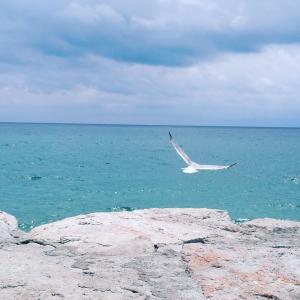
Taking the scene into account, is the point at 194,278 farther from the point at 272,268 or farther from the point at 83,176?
the point at 83,176

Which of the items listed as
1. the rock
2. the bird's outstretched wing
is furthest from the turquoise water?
the bird's outstretched wing

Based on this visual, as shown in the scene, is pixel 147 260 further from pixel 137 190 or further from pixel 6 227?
pixel 137 190

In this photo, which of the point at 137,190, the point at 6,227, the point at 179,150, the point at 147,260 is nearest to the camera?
the point at 147,260

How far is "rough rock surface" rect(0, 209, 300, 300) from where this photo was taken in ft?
18.7

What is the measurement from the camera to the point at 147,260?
695 cm

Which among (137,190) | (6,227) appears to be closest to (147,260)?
(6,227)

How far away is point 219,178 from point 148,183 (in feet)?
27.6

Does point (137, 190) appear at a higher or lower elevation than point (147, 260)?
lower

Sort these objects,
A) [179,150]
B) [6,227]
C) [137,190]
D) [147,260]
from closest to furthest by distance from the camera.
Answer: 1. [147,260]
2. [6,227]
3. [179,150]
4. [137,190]

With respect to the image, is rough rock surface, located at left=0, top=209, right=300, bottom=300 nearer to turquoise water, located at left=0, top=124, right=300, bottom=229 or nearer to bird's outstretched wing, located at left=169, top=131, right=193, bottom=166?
bird's outstretched wing, located at left=169, top=131, right=193, bottom=166

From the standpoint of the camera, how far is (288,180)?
44156mm

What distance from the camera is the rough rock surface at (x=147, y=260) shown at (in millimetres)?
5711

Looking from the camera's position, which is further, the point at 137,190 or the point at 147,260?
the point at 137,190

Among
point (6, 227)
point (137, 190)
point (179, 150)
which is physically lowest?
point (137, 190)
